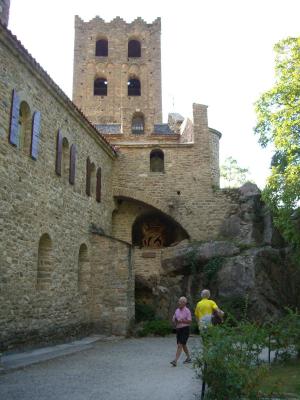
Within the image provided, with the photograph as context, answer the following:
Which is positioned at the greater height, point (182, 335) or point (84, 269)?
point (84, 269)

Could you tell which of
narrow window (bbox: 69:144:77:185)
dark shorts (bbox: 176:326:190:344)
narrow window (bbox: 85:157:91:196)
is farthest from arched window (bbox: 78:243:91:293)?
dark shorts (bbox: 176:326:190:344)

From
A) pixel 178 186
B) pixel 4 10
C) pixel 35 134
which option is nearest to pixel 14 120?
pixel 35 134

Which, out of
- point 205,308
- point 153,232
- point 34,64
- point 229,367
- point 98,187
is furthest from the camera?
point 153,232

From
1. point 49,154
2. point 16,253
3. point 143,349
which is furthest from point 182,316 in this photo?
point 49,154

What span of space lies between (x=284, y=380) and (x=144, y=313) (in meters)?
10.5

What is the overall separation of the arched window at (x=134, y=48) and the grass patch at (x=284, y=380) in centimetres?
3410

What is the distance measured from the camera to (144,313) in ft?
56.3

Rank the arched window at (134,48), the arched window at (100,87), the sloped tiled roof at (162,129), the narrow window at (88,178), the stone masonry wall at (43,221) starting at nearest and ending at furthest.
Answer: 1. the stone masonry wall at (43,221)
2. the narrow window at (88,178)
3. the sloped tiled roof at (162,129)
4. the arched window at (100,87)
5. the arched window at (134,48)

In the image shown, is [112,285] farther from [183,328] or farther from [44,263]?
[183,328]

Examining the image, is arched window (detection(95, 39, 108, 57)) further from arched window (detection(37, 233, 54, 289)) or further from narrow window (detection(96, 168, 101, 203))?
arched window (detection(37, 233, 54, 289))

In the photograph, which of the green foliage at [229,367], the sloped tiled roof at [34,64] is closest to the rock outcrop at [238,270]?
the sloped tiled roof at [34,64]

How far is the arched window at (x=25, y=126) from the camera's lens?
11.9 metres

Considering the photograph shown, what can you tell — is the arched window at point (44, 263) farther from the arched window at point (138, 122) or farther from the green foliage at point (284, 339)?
the arched window at point (138, 122)

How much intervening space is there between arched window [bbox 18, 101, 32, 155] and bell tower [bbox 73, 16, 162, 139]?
846 inches
